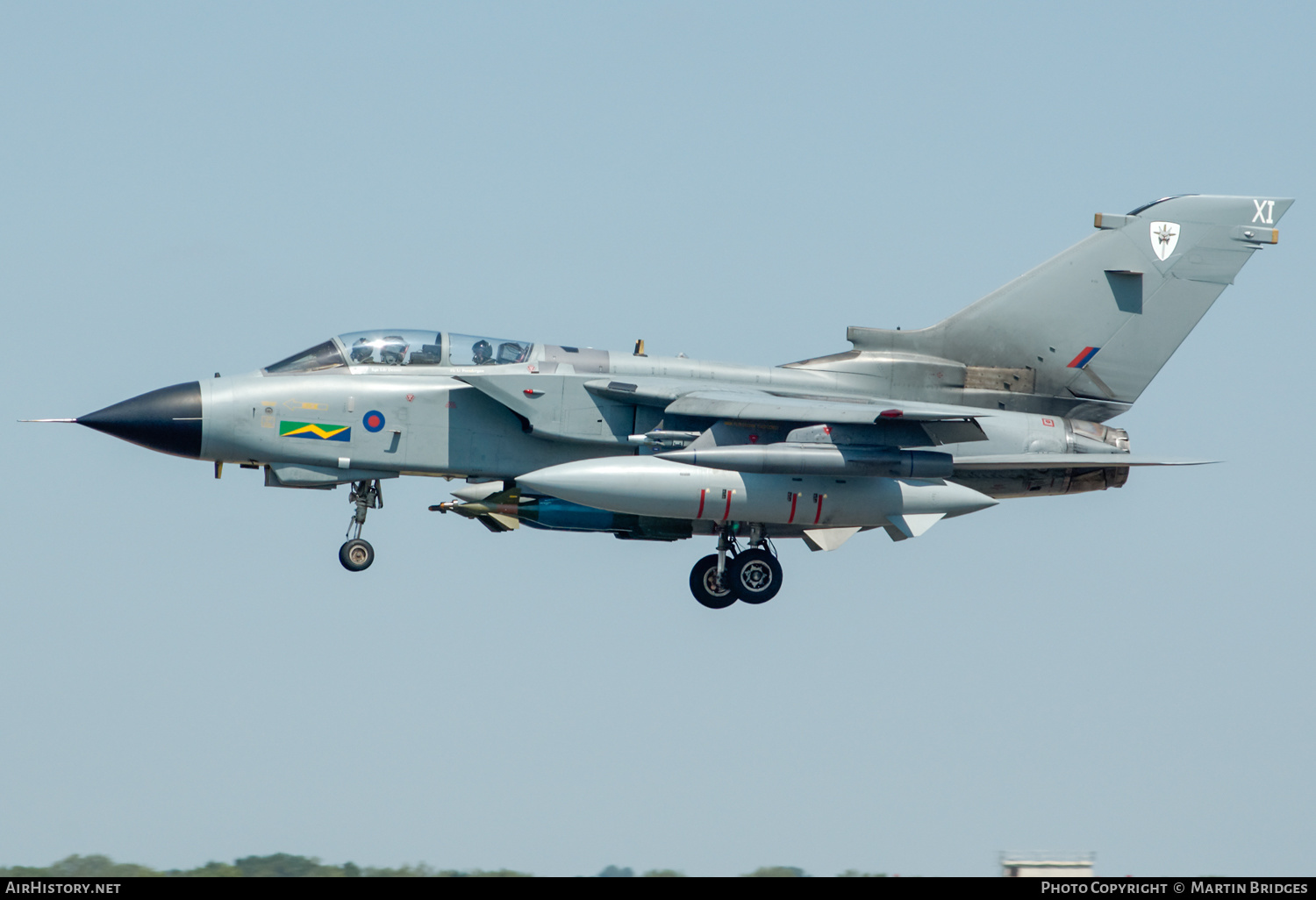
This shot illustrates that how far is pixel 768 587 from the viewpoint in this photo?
19.5 m

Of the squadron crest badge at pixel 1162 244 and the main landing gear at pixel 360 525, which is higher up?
the squadron crest badge at pixel 1162 244

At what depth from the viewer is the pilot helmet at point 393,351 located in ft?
61.1

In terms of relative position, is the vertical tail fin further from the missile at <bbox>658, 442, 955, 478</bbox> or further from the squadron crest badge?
the missile at <bbox>658, 442, 955, 478</bbox>

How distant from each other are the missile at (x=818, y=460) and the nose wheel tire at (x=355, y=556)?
354 cm

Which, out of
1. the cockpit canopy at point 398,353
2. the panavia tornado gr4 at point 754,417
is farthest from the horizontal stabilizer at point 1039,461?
the cockpit canopy at point 398,353

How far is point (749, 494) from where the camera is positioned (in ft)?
59.4

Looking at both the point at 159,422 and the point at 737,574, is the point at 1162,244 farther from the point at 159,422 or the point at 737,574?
the point at 159,422

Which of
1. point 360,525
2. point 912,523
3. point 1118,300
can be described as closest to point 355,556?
point 360,525

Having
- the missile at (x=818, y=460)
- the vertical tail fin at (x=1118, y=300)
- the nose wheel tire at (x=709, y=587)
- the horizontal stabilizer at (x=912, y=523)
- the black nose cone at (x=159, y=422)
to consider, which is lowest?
the nose wheel tire at (x=709, y=587)

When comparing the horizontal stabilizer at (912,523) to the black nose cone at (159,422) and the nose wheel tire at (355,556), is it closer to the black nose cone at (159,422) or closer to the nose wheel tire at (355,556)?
the nose wheel tire at (355,556)

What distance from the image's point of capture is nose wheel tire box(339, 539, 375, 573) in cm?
1848

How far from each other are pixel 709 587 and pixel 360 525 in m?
4.23
